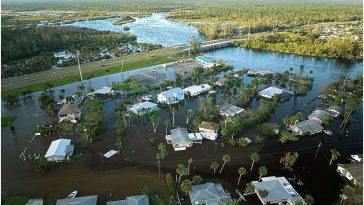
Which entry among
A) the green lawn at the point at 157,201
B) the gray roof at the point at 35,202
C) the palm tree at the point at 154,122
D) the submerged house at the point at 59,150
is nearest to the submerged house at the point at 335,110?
the palm tree at the point at 154,122

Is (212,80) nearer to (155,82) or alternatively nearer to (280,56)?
(155,82)

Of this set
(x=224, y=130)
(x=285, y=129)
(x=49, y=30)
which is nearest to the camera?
(x=224, y=130)

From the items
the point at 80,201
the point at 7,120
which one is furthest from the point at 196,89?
the point at 80,201

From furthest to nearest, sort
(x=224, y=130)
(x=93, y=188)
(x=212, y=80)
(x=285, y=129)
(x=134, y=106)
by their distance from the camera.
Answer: (x=212, y=80) < (x=134, y=106) < (x=285, y=129) < (x=224, y=130) < (x=93, y=188)

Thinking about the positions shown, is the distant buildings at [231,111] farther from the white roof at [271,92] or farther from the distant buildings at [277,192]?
the distant buildings at [277,192]

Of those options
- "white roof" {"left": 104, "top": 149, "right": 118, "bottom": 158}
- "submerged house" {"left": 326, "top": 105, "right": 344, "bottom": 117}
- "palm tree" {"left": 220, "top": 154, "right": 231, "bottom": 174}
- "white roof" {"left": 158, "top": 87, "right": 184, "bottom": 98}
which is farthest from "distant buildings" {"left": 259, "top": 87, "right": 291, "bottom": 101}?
"white roof" {"left": 104, "top": 149, "right": 118, "bottom": 158}

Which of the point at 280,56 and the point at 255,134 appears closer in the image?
the point at 255,134

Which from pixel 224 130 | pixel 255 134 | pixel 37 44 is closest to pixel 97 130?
pixel 224 130

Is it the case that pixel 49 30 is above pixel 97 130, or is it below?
above
